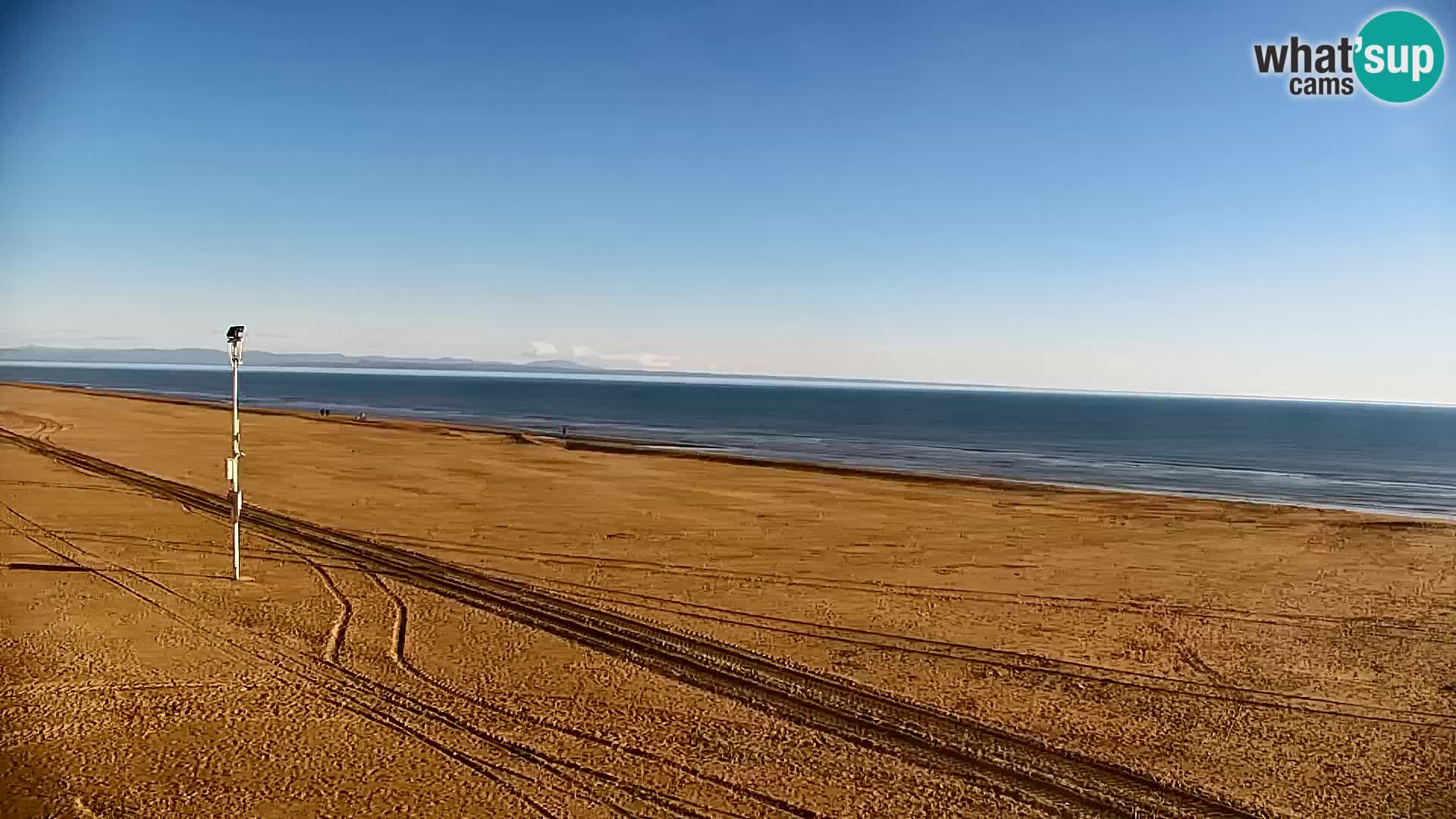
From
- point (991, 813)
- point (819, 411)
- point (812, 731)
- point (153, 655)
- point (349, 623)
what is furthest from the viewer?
point (819, 411)

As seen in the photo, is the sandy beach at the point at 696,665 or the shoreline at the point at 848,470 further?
the shoreline at the point at 848,470

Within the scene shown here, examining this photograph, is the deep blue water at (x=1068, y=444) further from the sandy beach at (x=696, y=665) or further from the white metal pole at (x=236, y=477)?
the white metal pole at (x=236, y=477)

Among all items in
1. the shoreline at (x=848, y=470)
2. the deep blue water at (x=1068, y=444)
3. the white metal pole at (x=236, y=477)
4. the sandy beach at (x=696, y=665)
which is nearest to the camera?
the sandy beach at (x=696, y=665)

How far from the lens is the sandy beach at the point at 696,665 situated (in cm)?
838

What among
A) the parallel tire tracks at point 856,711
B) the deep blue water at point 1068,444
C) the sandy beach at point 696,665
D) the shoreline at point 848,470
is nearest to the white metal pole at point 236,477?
the sandy beach at point 696,665

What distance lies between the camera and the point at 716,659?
12031 millimetres

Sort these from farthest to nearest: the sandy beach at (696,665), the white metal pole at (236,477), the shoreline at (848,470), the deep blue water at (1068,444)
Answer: the deep blue water at (1068,444) → the shoreline at (848,470) → the white metal pole at (236,477) → the sandy beach at (696,665)

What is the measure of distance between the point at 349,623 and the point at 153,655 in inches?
96.8

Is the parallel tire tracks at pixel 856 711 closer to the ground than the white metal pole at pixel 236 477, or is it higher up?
closer to the ground

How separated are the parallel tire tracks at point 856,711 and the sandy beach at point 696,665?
0.06 meters

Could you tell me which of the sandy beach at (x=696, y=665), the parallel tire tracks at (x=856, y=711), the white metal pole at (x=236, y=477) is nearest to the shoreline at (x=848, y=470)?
the sandy beach at (x=696, y=665)

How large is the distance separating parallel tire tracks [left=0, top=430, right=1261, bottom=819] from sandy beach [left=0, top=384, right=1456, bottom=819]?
0.18 feet

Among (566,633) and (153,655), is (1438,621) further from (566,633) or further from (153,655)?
(153,655)

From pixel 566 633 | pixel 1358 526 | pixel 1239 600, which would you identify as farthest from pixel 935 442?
pixel 566 633
